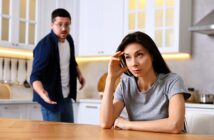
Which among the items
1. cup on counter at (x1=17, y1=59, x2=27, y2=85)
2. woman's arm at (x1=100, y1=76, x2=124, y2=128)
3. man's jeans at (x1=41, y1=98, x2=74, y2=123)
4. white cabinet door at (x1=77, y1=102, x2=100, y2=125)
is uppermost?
cup on counter at (x1=17, y1=59, x2=27, y2=85)

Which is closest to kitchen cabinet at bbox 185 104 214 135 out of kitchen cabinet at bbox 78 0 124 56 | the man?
the man

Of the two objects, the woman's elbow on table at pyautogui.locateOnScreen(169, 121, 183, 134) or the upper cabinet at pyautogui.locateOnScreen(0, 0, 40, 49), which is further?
the upper cabinet at pyautogui.locateOnScreen(0, 0, 40, 49)

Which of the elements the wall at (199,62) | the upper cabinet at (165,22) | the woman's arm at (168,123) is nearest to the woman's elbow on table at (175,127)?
the woman's arm at (168,123)

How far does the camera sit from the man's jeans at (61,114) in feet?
8.49

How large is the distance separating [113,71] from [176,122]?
44 cm

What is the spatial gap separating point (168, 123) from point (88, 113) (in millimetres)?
2820

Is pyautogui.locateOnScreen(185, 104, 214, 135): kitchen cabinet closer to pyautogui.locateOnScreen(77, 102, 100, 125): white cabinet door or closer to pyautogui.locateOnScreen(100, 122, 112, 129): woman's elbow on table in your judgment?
pyautogui.locateOnScreen(100, 122, 112, 129): woman's elbow on table

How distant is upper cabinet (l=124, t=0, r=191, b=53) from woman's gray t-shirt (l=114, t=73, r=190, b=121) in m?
2.22

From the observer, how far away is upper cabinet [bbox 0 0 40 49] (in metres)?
4.09

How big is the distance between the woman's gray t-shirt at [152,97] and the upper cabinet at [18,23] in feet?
8.33

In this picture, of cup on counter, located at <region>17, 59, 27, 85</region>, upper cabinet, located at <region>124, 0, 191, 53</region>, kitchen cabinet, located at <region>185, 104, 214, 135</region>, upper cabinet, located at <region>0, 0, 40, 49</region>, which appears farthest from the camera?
cup on counter, located at <region>17, 59, 27, 85</region>

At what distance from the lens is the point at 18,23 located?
424 cm

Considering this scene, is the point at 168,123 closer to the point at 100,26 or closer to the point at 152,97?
the point at 152,97

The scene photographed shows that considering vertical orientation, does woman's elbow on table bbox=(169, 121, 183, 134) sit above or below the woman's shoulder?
below
